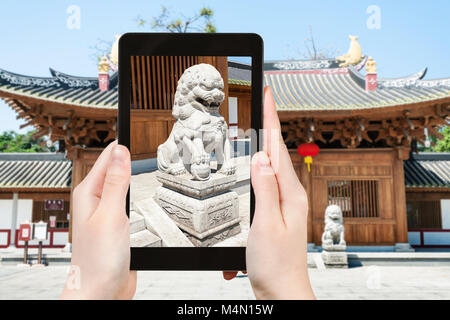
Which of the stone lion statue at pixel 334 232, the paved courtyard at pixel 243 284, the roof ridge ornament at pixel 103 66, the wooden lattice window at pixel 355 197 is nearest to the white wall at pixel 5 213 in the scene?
the paved courtyard at pixel 243 284

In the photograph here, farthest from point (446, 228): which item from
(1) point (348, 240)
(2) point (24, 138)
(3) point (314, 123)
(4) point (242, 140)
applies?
(2) point (24, 138)

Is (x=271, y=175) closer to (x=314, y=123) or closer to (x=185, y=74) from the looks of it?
(x=185, y=74)

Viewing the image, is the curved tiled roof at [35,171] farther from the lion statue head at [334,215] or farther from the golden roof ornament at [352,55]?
the golden roof ornament at [352,55]

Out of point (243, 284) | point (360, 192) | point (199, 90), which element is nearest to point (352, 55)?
point (360, 192)

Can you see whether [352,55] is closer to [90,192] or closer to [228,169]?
[228,169]

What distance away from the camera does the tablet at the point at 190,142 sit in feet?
4.29

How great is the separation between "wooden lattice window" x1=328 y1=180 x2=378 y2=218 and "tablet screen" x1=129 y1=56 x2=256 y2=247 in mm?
8153

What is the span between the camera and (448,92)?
770 centimetres

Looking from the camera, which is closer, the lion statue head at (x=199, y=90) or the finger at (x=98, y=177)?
the finger at (x=98, y=177)

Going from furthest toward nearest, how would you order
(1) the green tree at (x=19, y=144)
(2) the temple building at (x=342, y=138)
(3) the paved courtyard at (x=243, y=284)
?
(1) the green tree at (x=19, y=144) < (2) the temple building at (x=342, y=138) < (3) the paved courtyard at (x=243, y=284)

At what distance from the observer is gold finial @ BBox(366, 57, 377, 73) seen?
9.36 m

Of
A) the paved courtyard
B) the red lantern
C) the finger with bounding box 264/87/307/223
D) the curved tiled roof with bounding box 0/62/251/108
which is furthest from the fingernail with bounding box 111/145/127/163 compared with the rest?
the red lantern

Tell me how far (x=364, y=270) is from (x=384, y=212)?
6.76ft

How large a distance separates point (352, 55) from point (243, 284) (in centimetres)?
917
